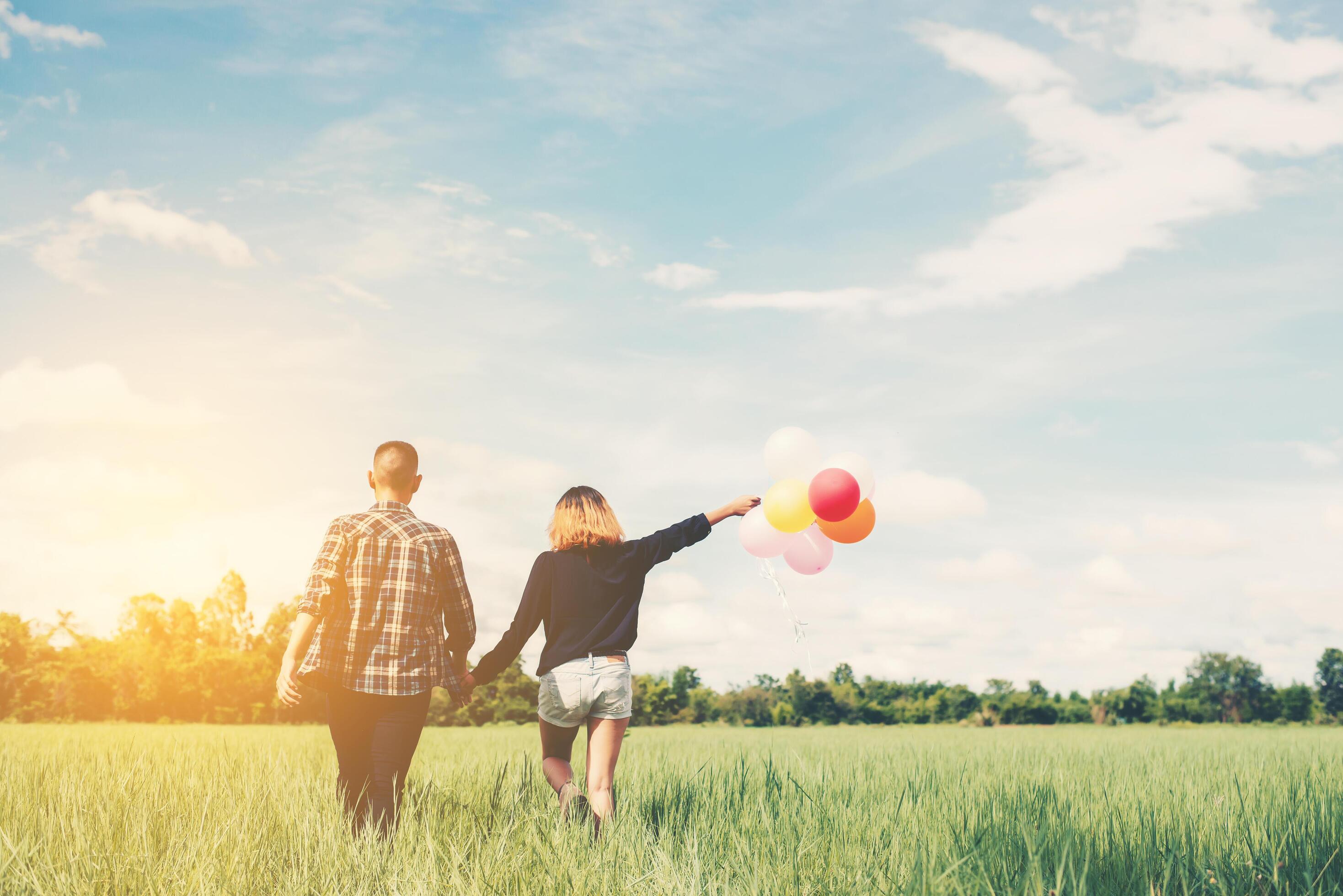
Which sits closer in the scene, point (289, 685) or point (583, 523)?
point (289, 685)

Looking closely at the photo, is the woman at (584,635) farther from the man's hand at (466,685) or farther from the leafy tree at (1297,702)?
the leafy tree at (1297,702)

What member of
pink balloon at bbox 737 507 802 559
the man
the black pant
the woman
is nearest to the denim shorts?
the woman

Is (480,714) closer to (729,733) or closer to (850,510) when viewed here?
(729,733)

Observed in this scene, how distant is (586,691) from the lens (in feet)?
13.8

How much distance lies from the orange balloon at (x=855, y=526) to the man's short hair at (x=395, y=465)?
284cm

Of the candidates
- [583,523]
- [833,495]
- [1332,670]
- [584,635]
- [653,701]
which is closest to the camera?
[584,635]

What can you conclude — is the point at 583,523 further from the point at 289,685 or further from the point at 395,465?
the point at 289,685

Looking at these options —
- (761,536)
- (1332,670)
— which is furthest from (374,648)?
(1332,670)

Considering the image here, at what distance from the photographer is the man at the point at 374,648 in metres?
4.07

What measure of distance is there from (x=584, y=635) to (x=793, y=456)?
2.32 m

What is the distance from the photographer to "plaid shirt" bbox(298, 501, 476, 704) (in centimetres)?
408

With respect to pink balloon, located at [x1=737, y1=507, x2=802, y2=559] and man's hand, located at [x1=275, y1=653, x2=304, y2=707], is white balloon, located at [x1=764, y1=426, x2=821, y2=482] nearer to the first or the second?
pink balloon, located at [x1=737, y1=507, x2=802, y2=559]

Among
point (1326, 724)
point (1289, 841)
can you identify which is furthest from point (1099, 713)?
point (1289, 841)

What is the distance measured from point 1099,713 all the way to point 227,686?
3164cm
